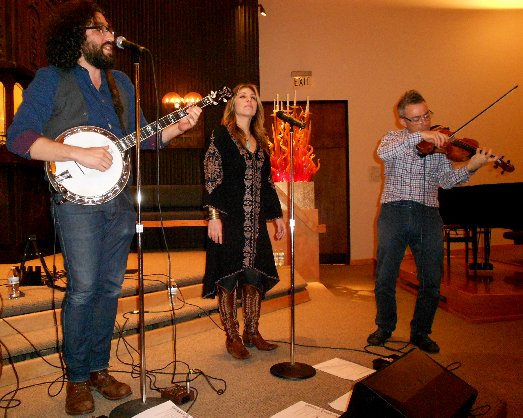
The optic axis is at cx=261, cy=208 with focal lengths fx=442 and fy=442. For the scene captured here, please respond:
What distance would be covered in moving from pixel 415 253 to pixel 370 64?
6416 millimetres

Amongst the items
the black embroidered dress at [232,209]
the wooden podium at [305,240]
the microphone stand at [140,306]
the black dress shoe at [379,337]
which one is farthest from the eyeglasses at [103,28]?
→ the wooden podium at [305,240]

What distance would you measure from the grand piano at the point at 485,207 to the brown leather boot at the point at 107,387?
4.39 meters

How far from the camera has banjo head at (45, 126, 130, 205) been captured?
81.4 inches

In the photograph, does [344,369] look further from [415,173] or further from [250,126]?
[250,126]

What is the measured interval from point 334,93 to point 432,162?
5830 millimetres

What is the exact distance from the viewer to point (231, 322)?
308 centimetres

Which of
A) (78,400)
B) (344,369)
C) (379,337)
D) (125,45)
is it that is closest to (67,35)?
(125,45)

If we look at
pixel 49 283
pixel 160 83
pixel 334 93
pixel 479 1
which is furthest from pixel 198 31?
pixel 49 283

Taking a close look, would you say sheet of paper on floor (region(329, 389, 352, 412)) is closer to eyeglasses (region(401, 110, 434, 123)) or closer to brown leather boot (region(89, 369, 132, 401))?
brown leather boot (region(89, 369, 132, 401))

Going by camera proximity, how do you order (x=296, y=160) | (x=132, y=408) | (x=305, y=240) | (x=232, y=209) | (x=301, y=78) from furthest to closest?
1. (x=301, y=78)
2. (x=296, y=160)
3. (x=305, y=240)
4. (x=232, y=209)
5. (x=132, y=408)

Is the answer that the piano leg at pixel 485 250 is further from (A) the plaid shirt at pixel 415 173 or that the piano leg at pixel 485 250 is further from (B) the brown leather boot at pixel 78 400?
(B) the brown leather boot at pixel 78 400

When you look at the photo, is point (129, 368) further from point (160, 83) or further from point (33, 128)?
point (160, 83)

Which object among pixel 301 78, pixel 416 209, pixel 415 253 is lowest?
pixel 415 253

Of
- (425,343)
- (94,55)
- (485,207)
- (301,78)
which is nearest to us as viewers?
(94,55)
